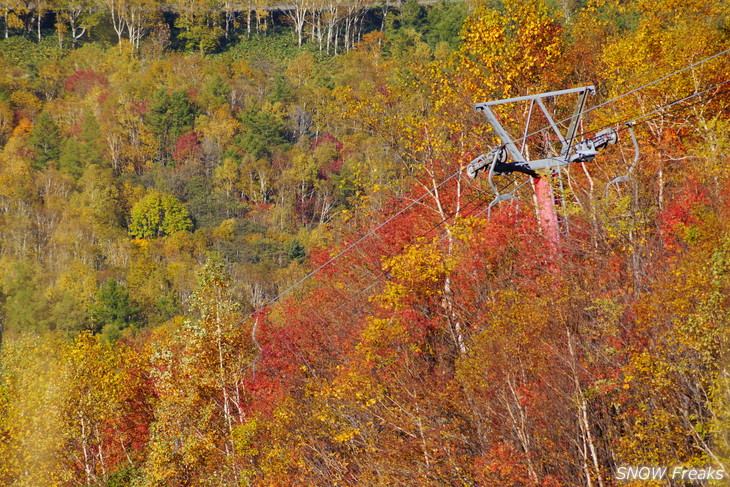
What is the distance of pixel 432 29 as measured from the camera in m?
134

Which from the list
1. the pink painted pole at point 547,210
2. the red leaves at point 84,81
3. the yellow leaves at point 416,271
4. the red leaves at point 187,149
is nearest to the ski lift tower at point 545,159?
the pink painted pole at point 547,210

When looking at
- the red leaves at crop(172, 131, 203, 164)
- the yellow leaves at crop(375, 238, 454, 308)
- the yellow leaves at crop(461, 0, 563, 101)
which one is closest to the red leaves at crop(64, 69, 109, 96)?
the red leaves at crop(172, 131, 203, 164)

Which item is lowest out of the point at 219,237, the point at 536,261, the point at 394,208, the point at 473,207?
the point at 219,237

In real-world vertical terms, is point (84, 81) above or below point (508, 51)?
below

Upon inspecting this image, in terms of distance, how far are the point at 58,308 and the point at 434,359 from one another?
6971 centimetres

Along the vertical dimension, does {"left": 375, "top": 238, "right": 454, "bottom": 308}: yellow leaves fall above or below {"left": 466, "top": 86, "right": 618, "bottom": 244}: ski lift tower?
below

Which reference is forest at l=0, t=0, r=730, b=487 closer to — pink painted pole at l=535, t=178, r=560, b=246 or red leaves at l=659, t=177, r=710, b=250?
red leaves at l=659, t=177, r=710, b=250

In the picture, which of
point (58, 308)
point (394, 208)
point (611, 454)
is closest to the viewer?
point (611, 454)

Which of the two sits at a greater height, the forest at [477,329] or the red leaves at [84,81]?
the forest at [477,329]

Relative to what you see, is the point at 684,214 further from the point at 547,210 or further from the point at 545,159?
the point at 545,159

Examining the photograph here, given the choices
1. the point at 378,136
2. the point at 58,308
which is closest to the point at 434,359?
the point at 378,136

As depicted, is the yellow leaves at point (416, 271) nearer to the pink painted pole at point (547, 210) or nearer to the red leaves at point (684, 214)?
the pink painted pole at point (547, 210)

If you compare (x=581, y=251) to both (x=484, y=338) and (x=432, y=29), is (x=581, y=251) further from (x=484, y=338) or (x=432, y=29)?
(x=432, y=29)

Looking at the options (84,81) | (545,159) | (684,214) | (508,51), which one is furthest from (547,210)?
(84,81)
